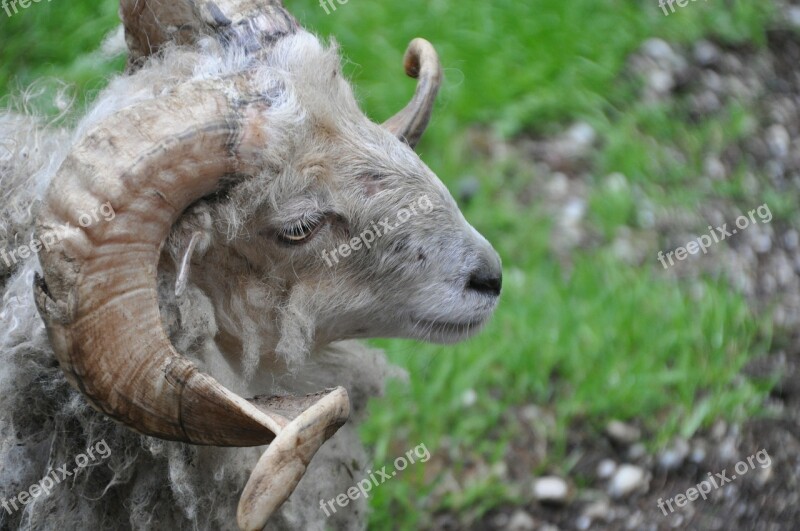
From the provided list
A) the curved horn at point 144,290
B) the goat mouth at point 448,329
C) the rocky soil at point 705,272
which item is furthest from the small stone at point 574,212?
the curved horn at point 144,290

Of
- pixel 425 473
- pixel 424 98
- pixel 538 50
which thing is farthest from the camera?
pixel 538 50

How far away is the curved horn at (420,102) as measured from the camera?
3.30 metres

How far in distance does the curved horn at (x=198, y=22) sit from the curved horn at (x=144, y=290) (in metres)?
0.36

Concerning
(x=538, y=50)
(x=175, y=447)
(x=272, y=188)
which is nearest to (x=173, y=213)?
(x=272, y=188)

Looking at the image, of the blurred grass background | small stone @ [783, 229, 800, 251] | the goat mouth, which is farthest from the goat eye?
small stone @ [783, 229, 800, 251]

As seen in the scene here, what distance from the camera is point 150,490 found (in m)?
2.81

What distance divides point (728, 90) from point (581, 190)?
1253mm

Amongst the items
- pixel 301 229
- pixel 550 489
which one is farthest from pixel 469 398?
pixel 301 229

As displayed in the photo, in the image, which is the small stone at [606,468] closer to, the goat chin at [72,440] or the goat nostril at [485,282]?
the goat nostril at [485,282]

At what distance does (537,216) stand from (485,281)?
2.82 m

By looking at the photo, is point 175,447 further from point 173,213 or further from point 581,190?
point 581,190

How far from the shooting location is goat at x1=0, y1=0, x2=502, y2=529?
236 centimetres

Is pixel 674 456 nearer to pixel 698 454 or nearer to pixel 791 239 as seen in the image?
pixel 698 454

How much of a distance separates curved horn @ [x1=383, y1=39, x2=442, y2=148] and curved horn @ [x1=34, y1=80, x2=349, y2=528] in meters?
0.86
